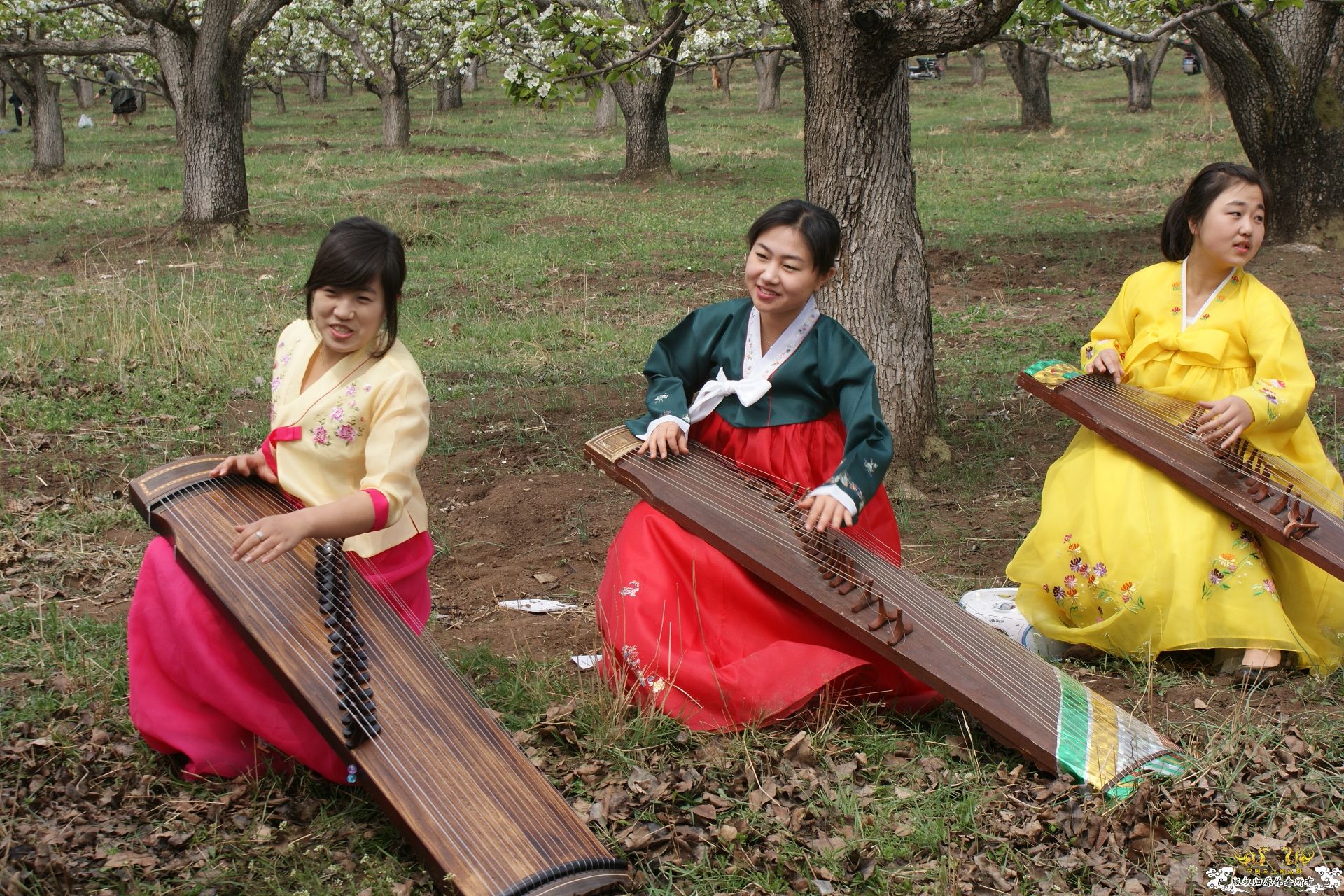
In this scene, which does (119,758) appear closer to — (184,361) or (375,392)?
(375,392)

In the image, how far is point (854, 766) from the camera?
2830 millimetres

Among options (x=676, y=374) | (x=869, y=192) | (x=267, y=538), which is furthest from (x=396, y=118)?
(x=267, y=538)

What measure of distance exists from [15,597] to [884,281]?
3252mm

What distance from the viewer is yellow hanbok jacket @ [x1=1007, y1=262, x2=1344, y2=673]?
10.7 ft

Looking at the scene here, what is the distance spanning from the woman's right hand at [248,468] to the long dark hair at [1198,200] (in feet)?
8.50

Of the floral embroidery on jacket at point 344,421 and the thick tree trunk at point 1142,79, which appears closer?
the floral embroidery on jacket at point 344,421

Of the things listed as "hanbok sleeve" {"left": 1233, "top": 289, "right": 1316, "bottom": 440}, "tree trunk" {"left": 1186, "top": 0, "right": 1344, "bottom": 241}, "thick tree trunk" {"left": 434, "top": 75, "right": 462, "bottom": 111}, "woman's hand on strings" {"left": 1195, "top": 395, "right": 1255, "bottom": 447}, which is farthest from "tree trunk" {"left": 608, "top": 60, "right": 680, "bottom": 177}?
"thick tree trunk" {"left": 434, "top": 75, "right": 462, "bottom": 111}

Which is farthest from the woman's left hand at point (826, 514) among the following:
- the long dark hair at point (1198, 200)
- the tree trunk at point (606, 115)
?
the tree trunk at point (606, 115)

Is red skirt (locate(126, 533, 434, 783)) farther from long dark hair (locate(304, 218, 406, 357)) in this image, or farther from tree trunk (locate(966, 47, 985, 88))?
tree trunk (locate(966, 47, 985, 88))

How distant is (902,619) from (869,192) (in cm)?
232

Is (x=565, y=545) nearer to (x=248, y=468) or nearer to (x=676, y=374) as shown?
(x=676, y=374)

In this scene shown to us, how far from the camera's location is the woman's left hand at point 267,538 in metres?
2.45

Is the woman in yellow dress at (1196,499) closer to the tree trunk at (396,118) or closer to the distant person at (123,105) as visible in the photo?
the tree trunk at (396,118)

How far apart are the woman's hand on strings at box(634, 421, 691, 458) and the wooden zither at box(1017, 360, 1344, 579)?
1.11 meters
